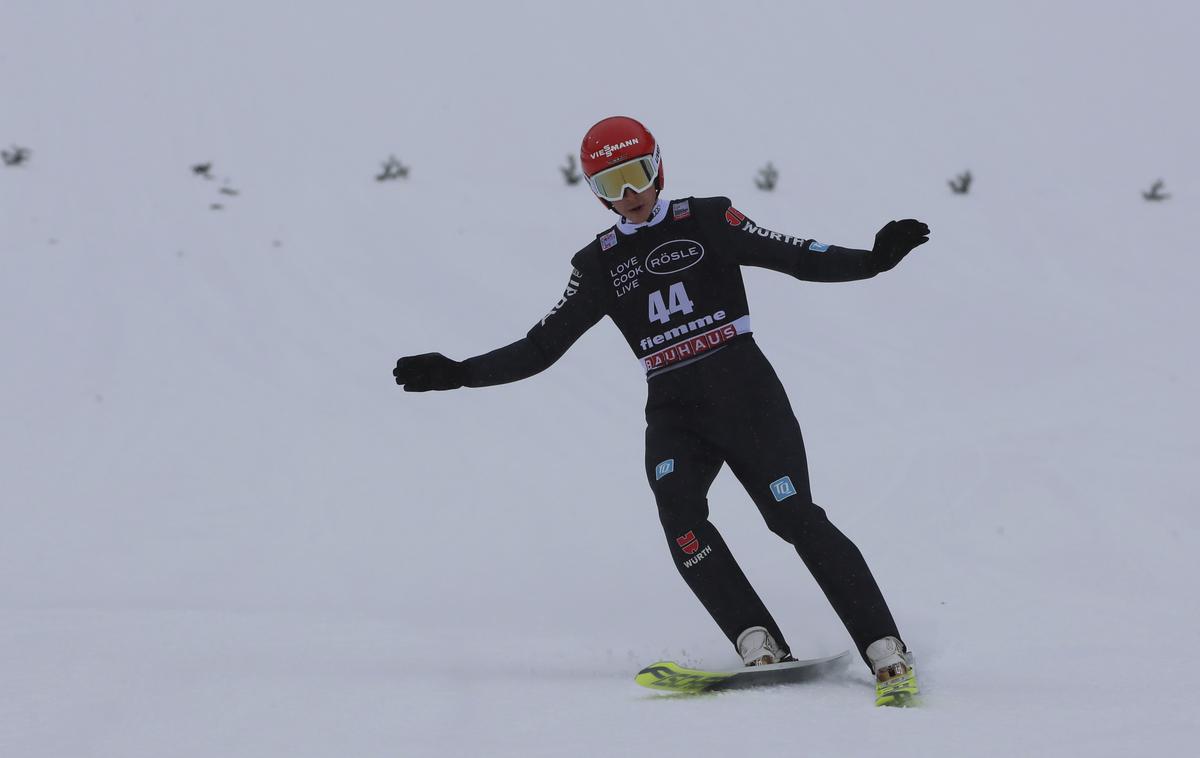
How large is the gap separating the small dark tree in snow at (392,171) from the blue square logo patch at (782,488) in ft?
38.6

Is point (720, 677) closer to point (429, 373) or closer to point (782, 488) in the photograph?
point (782, 488)

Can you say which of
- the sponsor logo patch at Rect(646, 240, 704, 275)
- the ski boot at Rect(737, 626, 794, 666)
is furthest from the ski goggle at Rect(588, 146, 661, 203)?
the ski boot at Rect(737, 626, 794, 666)

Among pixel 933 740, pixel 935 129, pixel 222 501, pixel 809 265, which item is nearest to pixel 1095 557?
pixel 809 265

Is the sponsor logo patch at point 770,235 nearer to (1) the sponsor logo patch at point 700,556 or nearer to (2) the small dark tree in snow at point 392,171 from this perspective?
(1) the sponsor logo patch at point 700,556

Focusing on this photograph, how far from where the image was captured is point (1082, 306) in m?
12.2

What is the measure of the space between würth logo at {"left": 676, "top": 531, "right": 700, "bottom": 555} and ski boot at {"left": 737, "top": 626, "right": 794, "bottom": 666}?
1.29 feet

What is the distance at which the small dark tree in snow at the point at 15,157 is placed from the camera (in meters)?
13.9

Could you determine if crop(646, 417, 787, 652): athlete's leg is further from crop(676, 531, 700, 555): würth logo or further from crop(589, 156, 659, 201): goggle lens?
crop(589, 156, 659, 201): goggle lens

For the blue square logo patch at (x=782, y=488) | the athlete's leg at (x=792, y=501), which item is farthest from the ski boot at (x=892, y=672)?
the blue square logo patch at (x=782, y=488)

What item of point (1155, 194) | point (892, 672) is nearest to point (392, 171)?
point (1155, 194)

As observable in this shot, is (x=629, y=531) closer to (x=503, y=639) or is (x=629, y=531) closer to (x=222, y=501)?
(x=503, y=639)

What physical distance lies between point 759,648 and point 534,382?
6.55m

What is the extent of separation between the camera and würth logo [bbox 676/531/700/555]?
4.49 meters

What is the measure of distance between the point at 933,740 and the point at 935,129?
627 inches
